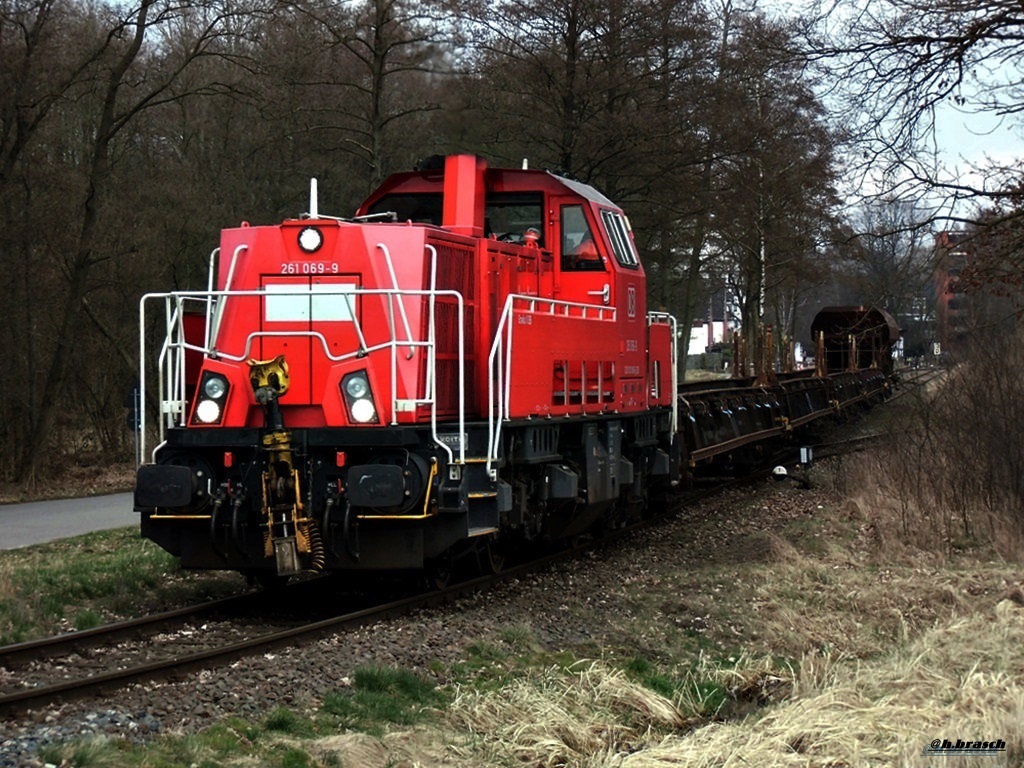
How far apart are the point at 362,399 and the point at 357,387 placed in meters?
0.12

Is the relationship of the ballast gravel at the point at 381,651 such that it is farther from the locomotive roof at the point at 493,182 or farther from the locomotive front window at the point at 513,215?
the locomotive roof at the point at 493,182

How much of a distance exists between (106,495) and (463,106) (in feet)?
28.6

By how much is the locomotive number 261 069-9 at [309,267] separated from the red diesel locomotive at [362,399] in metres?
0.01

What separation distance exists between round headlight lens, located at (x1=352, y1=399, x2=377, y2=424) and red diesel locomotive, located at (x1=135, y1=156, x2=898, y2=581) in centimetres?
1

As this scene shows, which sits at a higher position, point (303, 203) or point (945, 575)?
point (303, 203)

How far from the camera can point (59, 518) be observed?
1641 centimetres

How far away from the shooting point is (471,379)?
10.7 m

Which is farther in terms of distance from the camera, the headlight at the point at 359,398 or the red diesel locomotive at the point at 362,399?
the headlight at the point at 359,398

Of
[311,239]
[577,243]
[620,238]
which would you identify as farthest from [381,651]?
[620,238]

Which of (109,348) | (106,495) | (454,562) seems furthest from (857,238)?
(109,348)

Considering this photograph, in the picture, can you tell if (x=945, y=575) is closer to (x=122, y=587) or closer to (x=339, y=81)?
(x=122, y=587)

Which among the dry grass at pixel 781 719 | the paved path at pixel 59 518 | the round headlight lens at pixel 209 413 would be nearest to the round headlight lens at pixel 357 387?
the round headlight lens at pixel 209 413

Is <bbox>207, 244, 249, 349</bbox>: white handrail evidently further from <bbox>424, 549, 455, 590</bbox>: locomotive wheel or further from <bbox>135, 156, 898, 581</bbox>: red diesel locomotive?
<bbox>424, 549, 455, 590</bbox>: locomotive wheel

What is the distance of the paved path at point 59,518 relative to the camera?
1437cm
